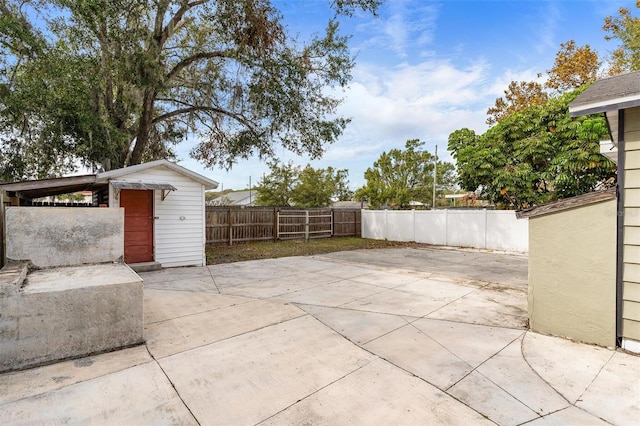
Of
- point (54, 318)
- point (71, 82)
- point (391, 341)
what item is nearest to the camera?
point (54, 318)

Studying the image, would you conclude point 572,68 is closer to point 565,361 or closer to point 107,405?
point 565,361

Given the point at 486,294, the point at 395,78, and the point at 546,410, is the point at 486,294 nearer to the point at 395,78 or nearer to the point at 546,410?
the point at 546,410

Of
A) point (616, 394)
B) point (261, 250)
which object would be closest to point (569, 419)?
point (616, 394)

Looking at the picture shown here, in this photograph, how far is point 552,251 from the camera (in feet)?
11.3

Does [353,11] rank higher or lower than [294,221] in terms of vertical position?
higher

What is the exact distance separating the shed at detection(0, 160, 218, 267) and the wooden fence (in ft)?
12.0

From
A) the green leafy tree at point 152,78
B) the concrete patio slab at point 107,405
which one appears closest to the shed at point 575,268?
the concrete patio slab at point 107,405

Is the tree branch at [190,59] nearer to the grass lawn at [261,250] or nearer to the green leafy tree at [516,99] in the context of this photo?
the grass lawn at [261,250]

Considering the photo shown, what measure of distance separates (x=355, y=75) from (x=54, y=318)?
9.82 meters

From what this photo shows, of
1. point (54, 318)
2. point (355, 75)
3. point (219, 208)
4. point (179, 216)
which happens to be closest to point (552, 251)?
point (54, 318)

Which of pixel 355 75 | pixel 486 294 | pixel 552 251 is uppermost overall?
pixel 355 75

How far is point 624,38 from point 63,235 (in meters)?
21.7

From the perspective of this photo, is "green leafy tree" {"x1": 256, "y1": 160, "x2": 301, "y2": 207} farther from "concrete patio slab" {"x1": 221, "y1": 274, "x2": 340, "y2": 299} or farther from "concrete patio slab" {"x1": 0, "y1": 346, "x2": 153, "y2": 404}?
"concrete patio slab" {"x1": 0, "y1": 346, "x2": 153, "y2": 404}

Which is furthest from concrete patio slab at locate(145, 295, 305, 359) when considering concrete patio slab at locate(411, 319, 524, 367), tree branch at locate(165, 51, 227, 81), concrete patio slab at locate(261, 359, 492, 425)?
tree branch at locate(165, 51, 227, 81)
